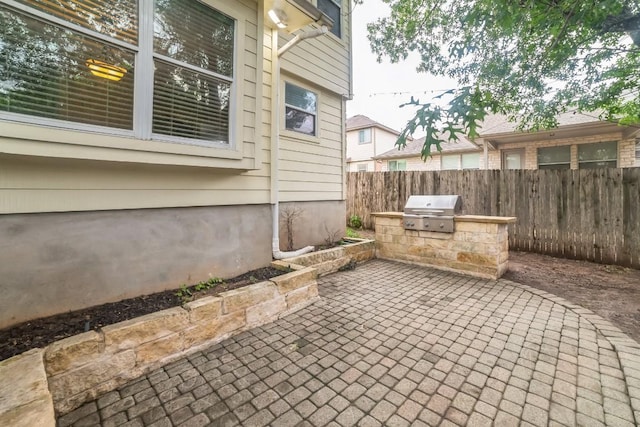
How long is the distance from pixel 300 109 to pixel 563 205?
5747 millimetres

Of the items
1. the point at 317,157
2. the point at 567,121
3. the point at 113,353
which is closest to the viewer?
the point at 113,353

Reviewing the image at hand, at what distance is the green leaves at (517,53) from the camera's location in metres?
2.33

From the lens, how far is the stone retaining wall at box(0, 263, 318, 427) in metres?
1.33

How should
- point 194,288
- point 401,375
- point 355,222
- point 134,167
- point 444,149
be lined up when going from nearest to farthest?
point 401,375
point 134,167
point 194,288
point 355,222
point 444,149

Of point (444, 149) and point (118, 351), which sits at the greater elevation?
point (444, 149)

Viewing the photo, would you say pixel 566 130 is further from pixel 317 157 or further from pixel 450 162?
pixel 317 157

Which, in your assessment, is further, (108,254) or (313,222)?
(313,222)

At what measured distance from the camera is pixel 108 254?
8.49 feet

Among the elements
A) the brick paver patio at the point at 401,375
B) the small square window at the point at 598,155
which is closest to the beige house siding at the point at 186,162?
the brick paver patio at the point at 401,375

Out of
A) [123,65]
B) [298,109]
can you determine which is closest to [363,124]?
[298,109]

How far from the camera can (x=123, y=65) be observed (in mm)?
2488

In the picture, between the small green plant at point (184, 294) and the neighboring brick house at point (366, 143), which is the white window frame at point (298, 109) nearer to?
the small green plant at point (184, 294)

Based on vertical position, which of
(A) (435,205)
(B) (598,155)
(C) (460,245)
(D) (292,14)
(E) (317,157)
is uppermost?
(D) (292,14)

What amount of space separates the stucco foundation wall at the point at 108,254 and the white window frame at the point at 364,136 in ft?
56.7
